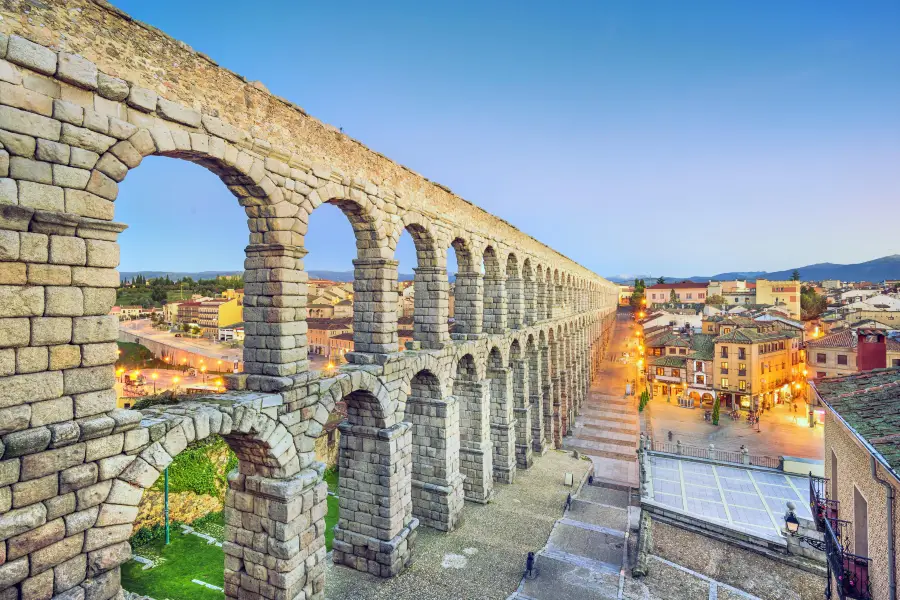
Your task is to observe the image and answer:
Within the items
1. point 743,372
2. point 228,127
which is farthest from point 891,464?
point 743,372

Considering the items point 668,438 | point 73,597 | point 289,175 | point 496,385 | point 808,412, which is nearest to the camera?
point 73,597

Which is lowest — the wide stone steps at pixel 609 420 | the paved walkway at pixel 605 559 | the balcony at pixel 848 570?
the wide stone steps at pixel 609 420

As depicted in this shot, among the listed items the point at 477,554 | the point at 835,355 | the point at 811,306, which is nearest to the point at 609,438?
the point at 477,554

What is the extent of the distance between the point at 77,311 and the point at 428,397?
12008mm

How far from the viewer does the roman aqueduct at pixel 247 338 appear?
6391 mm

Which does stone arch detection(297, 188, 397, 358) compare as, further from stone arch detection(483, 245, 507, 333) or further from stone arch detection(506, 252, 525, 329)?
stone arch detection(506, 252, 525, 329)

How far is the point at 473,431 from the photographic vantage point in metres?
20.0

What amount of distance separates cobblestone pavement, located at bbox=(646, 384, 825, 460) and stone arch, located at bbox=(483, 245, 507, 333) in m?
→ 22.2

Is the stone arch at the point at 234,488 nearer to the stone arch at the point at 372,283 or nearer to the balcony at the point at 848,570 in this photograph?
the stone arch at the point at 372,283

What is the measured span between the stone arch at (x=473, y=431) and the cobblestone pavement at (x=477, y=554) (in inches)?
32.7

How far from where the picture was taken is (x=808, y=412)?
41.9m

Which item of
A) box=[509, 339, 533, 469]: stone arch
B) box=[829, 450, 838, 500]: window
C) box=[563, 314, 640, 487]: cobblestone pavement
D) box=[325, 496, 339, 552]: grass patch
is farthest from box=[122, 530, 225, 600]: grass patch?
box=[563, 314, 640, 487]: cobblestone pavement

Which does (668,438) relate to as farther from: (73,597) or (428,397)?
(73,597)

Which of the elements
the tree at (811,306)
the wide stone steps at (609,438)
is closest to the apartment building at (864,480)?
the wide stone steps at (609,438)
